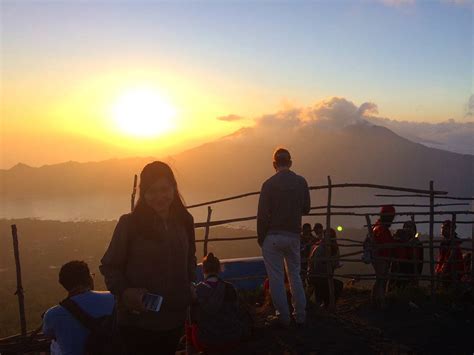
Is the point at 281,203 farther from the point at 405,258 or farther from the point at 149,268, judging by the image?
the point at 405,258

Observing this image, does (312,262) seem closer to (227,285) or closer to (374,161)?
(227,285)

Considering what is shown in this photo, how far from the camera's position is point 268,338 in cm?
486

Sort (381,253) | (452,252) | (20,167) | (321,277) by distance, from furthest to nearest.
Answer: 1. (20,167)
2. (452,252)
3. (381,253)
4. (321,277)

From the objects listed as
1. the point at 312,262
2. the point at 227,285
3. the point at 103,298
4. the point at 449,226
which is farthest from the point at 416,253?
the point at 103,298

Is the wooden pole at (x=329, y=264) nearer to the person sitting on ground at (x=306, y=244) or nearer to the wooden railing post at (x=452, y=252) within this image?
the person sitting on ground at (x=306, y=244)

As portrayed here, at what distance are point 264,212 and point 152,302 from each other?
257cm

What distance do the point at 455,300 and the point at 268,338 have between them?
9.78 feet

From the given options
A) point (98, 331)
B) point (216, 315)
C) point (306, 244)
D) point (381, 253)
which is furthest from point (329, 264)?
point (98, 331)

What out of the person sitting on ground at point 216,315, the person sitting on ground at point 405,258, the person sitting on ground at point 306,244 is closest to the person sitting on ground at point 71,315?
the person sitting on ground at point 216,315

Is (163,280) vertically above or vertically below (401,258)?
above

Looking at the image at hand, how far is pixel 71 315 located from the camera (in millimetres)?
2941

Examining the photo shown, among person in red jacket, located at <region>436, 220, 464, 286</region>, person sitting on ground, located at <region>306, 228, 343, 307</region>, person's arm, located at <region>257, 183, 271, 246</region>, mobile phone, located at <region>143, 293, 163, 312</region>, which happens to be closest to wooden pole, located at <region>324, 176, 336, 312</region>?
person sitting on ground, located at <region>306, 228, 343, 307</region>

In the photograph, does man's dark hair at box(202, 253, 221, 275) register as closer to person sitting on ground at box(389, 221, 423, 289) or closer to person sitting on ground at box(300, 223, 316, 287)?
person sitting on ground at box(300, 223, 316, 287)

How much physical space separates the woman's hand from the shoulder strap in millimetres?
812
